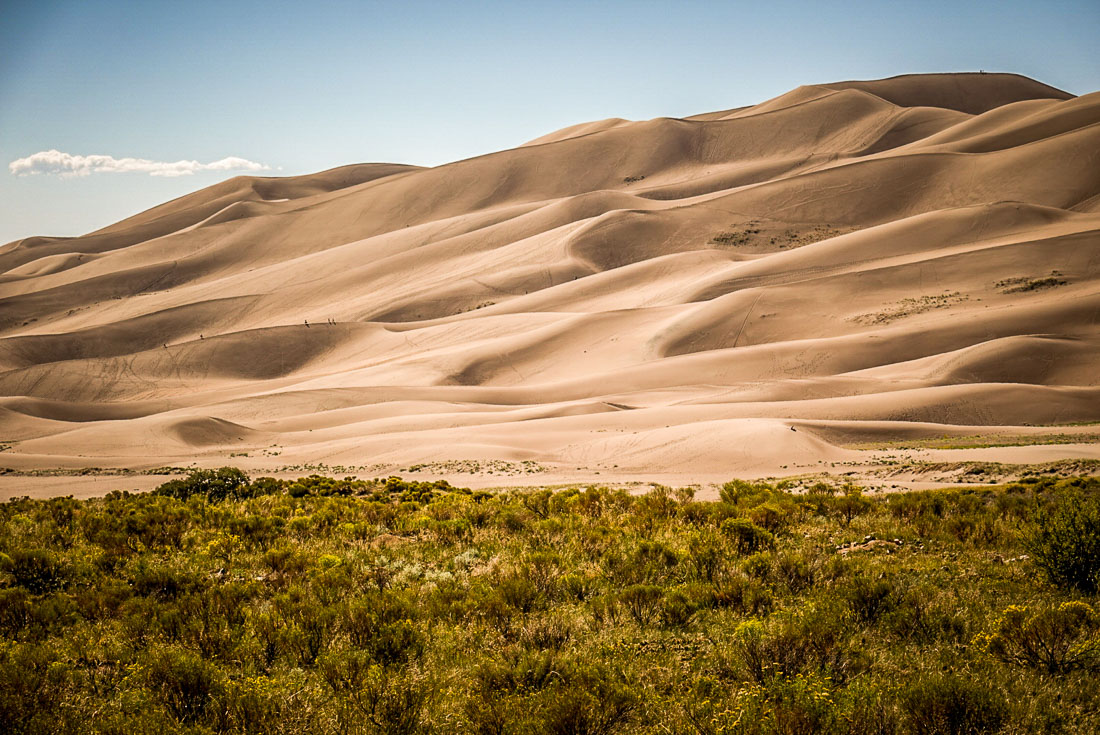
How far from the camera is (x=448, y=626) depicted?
6223 mm

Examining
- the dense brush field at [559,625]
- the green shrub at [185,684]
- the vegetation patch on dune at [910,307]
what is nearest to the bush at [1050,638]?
the dense brush field at [559,625]

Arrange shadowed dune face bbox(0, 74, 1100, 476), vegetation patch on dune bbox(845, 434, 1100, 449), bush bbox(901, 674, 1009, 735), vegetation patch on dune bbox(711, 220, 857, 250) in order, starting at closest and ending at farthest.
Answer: bush bbox(901, 674, 1009, 735) < vegetation patch on dune bbox(845, 434, 1100, 449) < shadowed dune face bbox(0, 74, 1100, 476) < vegetation patch on dune bbox(711, 220, 857, 250)

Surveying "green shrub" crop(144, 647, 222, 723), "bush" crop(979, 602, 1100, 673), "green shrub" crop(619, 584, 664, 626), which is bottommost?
"bush" crop(979, 602, 1100, 673)

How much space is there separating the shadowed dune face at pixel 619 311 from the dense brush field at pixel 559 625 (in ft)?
40.4

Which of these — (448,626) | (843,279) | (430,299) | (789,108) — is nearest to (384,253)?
(430,299)

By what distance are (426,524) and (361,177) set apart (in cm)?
18816

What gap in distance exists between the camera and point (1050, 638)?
5.28m

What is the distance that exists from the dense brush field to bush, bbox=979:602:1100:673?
2 cm

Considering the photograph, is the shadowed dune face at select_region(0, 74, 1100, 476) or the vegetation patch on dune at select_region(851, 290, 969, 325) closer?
the shadowed dune face at select_region(0, 74, 1100, 476)

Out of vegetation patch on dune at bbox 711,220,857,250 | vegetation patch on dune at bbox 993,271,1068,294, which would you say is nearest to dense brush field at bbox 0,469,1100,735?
vegetation patch on dune at bbox 993,271,1068,294

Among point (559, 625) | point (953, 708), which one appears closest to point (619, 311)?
point (559, 625)

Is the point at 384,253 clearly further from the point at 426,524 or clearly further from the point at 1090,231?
the point at 426,524

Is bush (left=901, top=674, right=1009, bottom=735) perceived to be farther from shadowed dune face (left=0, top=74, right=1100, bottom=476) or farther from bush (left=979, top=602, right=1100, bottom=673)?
shadowed dune face (left=0, top=74, right=1100, bottom=476)

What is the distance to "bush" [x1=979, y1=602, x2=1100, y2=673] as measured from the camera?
5137mm
